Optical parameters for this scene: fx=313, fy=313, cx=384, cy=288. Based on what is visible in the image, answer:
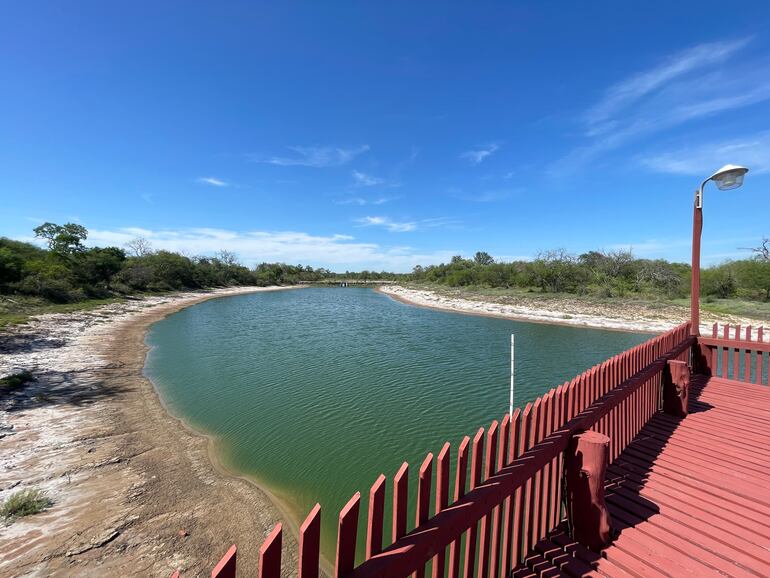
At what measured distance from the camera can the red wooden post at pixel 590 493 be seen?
261 cm

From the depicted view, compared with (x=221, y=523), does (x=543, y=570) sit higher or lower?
higher

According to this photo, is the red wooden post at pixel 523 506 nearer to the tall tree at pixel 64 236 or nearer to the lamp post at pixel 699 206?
the lamp post at pixel 699 206

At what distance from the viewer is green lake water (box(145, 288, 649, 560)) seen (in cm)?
634

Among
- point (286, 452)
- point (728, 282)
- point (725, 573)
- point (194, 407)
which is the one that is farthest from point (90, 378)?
point (728, 282)

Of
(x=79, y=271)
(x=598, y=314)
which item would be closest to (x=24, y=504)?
(x=598, y=314)

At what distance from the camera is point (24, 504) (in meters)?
4.45

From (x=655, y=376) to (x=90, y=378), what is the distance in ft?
48.8

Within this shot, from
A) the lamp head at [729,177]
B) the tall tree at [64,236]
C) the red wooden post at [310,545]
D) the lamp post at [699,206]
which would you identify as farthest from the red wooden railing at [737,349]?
the tall tree at [64,236]

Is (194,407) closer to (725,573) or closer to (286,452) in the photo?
(286,452)

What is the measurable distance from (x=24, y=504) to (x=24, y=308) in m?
24.7

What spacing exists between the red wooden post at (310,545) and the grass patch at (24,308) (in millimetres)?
22672

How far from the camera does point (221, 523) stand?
15.1 ft

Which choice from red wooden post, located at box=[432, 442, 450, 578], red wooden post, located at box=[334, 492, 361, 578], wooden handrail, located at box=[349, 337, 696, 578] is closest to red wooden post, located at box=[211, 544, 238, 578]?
red wooden post, located at box=[334, 492, 361, 578]

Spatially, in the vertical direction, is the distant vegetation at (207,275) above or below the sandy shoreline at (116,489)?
above
